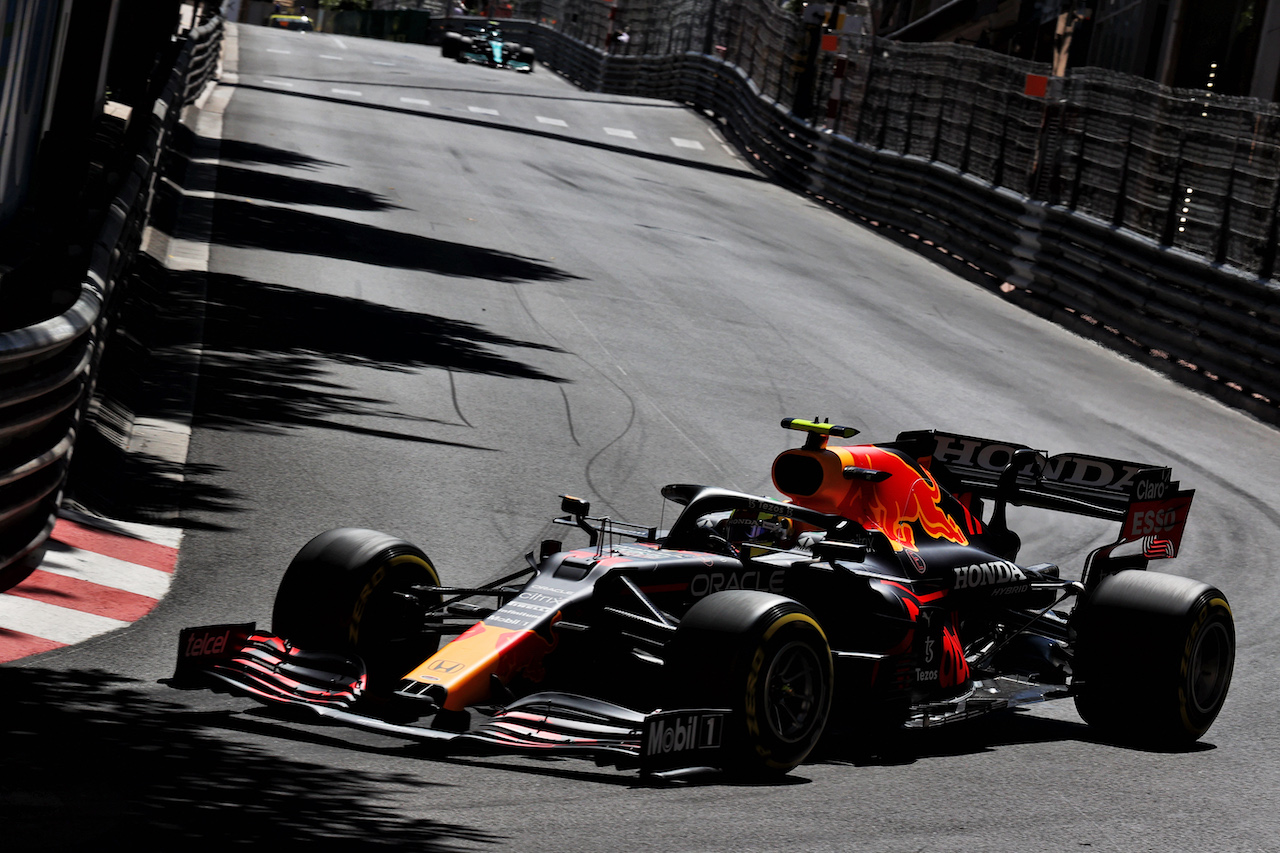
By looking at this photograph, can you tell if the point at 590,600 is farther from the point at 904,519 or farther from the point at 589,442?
the point at 589,442

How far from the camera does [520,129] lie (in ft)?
121

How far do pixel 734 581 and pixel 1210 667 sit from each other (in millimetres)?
2537

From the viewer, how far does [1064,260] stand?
23047mm

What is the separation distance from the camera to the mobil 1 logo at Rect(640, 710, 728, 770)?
5.44 metres

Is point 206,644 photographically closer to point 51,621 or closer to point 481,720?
point 481,720

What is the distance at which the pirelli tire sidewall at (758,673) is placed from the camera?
5.73 m

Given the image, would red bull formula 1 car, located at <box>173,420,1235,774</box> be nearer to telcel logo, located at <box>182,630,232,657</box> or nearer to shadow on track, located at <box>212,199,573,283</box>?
telcel logo, located at <box>182,630,232,657</box>

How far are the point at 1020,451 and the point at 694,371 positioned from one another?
23.9 feet

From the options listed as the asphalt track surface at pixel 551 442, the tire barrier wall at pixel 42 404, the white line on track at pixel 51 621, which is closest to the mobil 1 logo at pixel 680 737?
the asphalt track surface at pixel 551 442

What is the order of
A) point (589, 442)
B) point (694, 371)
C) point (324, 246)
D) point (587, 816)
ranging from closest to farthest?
point (587, 816) → point (589, 442) → point (694, 371) → point (324, 246)

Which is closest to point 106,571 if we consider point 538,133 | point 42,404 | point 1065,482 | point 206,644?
point 42,404

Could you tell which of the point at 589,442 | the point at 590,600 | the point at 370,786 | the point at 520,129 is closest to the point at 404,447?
the point at 589,442

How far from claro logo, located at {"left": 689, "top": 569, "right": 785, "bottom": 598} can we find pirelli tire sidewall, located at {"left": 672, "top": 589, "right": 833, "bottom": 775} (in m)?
0.64

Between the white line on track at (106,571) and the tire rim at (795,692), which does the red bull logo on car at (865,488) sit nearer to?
the tire rim at (795,692)
